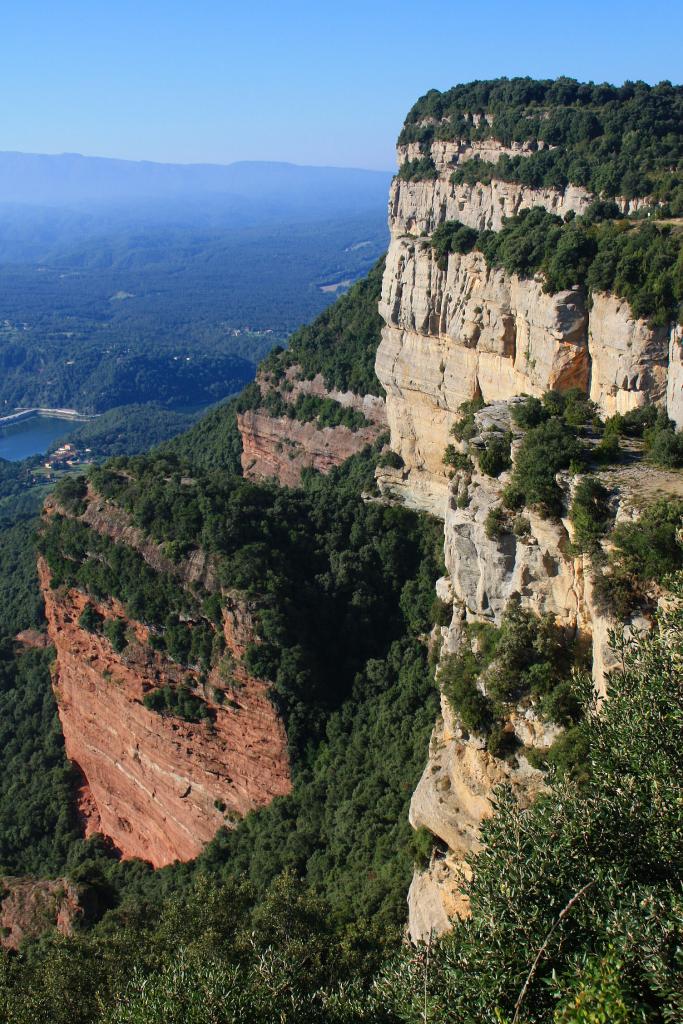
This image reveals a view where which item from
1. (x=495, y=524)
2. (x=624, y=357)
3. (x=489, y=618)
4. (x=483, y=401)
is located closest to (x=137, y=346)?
(x=483, y=401)

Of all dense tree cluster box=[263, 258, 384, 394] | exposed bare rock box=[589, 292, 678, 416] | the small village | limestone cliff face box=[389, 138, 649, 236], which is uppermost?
limestone cliff face box=[389, 138, 649, 236]

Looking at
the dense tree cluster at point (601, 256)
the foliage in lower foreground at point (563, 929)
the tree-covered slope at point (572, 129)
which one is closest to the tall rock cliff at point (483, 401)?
the dense tree cluster at point (601, 256)

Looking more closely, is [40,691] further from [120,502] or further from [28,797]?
[120,502]

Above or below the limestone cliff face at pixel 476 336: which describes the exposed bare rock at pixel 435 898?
below

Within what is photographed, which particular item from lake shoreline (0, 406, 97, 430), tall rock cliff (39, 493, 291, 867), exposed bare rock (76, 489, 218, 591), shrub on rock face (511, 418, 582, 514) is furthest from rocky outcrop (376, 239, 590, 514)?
lake shoreline (0, 406, 97, 430)

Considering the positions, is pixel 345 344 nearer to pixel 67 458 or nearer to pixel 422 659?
pixel 422 659

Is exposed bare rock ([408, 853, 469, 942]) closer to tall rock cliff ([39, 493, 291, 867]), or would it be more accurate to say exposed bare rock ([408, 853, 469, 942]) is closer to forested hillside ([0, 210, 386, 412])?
tall rock cliff ([39, 493, 291, 867])

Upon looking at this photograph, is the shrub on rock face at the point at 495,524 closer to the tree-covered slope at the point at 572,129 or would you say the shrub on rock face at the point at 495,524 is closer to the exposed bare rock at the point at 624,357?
the exposed bare rock at the point at 624,357
